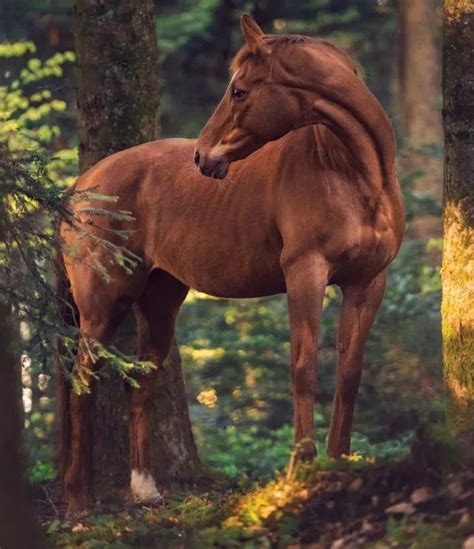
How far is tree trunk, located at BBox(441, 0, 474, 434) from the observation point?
8289 mm

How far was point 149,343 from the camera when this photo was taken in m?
9.77

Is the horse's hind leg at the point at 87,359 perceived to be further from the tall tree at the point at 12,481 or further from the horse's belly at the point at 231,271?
the tall tree at the point at 12,481

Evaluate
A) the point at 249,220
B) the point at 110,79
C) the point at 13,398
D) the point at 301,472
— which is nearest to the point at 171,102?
the point at 110,79

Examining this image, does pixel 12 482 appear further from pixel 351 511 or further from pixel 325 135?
pixel 325 135

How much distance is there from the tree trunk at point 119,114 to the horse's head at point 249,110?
76.5 inches

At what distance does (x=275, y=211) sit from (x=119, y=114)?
2029 mm

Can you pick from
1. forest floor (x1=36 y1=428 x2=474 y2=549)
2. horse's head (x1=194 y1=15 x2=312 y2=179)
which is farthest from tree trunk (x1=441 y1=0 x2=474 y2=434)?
forest floor (x1=36 y1=428 x2=474 y2=549)

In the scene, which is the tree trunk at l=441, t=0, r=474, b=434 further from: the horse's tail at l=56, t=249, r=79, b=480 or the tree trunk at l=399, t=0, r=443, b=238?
the tree trunk at l=399, t=0, r=443, b=238

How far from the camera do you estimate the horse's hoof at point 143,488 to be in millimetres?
9477

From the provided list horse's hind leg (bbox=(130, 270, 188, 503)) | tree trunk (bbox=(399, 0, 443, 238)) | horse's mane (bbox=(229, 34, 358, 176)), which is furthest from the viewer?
tree trunk (bbox=(399, 0, 443, 238))

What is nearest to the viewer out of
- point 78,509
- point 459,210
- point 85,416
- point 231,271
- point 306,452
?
point 306,452

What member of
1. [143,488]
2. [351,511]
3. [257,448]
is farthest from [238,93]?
[257,448]

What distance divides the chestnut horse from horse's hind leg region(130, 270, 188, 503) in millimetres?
153

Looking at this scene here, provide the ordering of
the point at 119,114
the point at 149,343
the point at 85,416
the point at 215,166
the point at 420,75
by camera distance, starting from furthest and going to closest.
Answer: the point at 420,75 < the point at 119,114 < the point at 149,343 < the point at 85,416 < the point at 215,166
